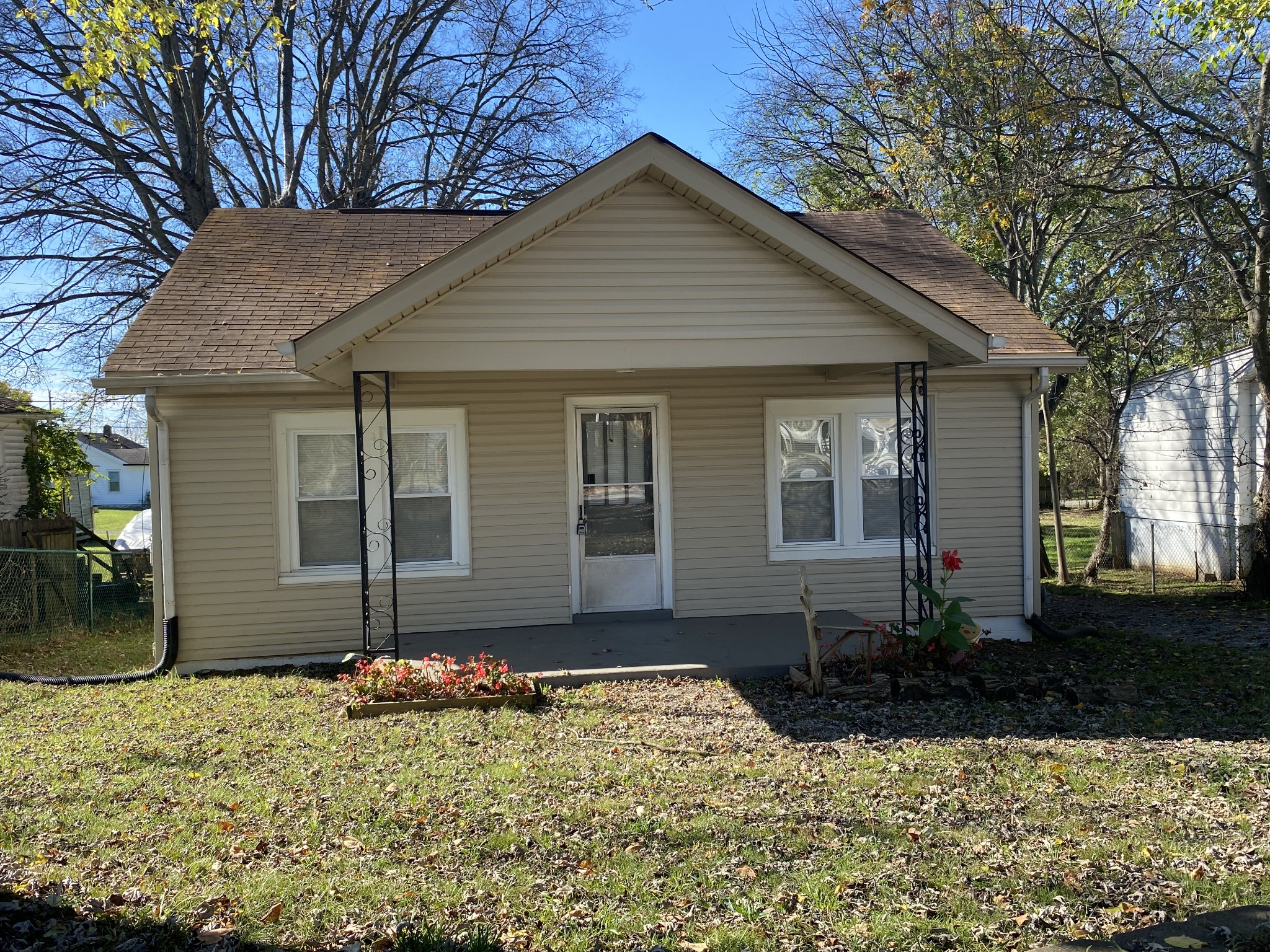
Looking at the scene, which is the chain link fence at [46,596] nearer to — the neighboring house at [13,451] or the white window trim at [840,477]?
the neighboring house at [13,451]

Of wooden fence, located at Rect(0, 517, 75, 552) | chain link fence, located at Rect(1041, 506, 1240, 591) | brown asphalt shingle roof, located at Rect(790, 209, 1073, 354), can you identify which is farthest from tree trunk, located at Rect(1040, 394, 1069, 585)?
wooden fence, located at Rect(0, 517, 75, 552)

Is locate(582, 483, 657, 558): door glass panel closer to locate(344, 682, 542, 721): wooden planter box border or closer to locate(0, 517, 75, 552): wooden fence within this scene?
locate(344, 682, 542, 721): wooden planter box border

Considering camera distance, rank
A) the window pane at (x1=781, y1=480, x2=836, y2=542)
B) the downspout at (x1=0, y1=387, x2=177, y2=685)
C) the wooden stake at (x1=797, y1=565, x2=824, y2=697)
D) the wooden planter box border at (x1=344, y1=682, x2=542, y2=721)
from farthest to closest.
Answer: the window pane at (x1=781, y1=480, x2=836, y2=542) → the downspout at (x1=0, y1=387, x2=177, y2=685) → the wooden stake at (x1=797, y1=565, x2=824, y2=697) → the wooden planter box border at (x1=344, y1=682, x2=542, y2=721)

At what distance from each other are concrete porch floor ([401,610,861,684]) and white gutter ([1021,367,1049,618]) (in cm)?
208

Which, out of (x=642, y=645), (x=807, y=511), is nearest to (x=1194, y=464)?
(x=807, y=511)

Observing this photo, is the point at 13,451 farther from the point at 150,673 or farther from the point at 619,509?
the point at 619,509

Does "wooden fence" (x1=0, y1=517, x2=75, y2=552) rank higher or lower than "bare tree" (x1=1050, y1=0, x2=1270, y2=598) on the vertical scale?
lower

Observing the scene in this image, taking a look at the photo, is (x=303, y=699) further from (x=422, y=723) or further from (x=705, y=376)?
(x=705, y=376)

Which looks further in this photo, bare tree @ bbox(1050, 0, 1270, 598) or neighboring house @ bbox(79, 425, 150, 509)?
neighboring house @ bbox(79, 425, 150, 509)

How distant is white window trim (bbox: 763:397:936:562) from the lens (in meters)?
9.63

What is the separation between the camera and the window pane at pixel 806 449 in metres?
9.76

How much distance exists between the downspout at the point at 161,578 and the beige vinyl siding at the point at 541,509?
0.31 ft

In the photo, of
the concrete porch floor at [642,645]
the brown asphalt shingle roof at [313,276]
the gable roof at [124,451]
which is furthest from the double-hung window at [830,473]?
the gable roof at [124,451]

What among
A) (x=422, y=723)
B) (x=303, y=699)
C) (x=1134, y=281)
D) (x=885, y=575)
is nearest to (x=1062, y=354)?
(x=885, y=575)
